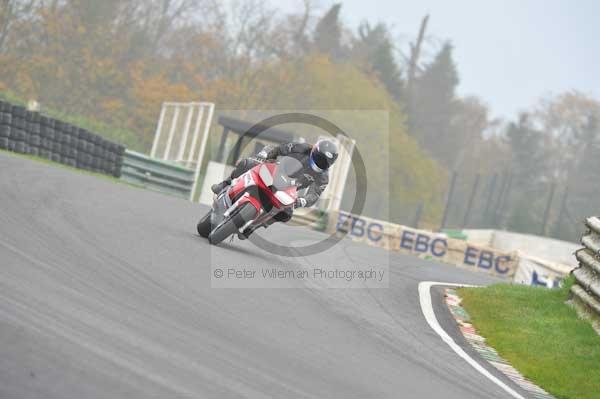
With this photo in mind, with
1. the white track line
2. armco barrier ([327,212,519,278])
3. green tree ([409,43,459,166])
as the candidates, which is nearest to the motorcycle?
the white track line

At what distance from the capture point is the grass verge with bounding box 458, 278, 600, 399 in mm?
7418

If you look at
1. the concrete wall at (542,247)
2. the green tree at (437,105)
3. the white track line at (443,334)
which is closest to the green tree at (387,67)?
the green tree at (437,105)

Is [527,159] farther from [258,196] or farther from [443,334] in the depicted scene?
[443,334]

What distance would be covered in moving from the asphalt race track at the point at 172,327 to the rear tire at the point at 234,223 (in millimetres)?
179

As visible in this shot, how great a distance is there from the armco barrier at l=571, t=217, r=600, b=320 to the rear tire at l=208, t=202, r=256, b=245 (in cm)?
408

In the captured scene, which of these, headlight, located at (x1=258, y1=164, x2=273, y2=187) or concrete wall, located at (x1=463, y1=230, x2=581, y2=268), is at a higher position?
headlight, located at (x1=258, y1=164, x2=273, y2=187)

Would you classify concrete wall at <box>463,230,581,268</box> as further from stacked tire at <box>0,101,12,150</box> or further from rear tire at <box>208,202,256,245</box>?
rear tire at <box>208,202,256,245</box>

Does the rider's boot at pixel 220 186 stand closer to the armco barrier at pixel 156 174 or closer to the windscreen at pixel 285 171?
the windscreen at pixel 285 171

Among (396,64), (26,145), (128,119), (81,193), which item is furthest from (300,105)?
(81,193)

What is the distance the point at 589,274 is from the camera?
10672 mm

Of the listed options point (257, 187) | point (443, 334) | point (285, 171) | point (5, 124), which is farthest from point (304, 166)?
point (5, 124)

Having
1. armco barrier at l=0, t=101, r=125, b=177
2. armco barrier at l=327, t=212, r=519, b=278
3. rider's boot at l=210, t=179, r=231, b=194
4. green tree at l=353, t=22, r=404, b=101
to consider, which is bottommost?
armco barrier at l=327, t=212, r=519, b=278

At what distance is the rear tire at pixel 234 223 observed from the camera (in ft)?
33.1

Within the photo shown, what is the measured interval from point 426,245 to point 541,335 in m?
18.0
